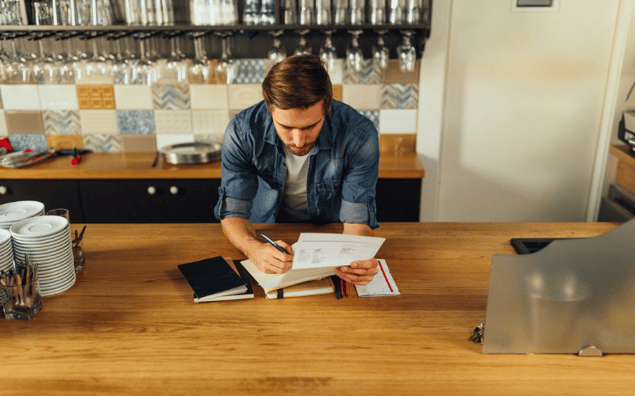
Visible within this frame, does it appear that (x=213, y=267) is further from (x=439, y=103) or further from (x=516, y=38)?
(x=516, y=38)

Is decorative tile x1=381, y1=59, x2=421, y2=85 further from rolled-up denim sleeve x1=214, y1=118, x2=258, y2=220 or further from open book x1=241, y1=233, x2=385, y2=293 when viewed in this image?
open book x1=241, y1=233, x2=385, y2=293

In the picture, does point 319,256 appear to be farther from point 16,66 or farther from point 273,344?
point 16,66

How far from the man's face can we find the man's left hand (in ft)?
1.53

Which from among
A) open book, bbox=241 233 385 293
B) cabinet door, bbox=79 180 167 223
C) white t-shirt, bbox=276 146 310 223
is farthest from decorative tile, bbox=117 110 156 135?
open book, bbox=241 233 385 293

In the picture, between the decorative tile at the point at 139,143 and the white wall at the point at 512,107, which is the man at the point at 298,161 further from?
the decorative tile at the point at 139,143

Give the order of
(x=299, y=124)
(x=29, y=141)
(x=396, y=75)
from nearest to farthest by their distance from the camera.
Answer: (x=299, y=124), (x=396, y=75), (x=29, y=141)

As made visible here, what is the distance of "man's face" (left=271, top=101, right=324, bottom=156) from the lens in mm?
1581

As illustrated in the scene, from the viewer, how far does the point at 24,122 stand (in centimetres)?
331

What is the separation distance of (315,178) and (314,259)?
0.63 meters

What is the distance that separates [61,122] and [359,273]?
8.94ft

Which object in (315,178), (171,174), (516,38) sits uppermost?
(516,38)

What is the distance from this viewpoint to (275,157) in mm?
1900

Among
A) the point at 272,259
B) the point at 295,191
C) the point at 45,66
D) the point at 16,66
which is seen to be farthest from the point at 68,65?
the point at 272,259

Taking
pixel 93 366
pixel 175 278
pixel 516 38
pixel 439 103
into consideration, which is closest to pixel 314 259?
pixel 175 278
